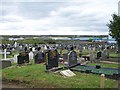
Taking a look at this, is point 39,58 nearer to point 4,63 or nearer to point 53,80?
point 4,63

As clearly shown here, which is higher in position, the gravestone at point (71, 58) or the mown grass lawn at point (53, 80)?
the gravestone at point (71, 58)

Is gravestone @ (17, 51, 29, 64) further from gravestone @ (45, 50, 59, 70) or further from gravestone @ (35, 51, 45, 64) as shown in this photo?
gravestone @ (45, 50, 59, 70)

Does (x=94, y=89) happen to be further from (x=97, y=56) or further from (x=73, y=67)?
(x=97, y=56)

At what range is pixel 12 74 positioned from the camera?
49.3 feet

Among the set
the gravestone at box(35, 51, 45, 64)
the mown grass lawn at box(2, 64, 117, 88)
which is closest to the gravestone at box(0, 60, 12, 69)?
the mown grass lawn at box(2, 64, 117, 88)

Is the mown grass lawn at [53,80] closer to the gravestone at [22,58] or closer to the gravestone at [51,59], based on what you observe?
the gravestone at [51,59]

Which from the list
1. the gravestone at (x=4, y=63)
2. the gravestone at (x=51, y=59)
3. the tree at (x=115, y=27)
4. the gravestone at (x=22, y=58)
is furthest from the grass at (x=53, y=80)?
the tree at (x=115, y=27)

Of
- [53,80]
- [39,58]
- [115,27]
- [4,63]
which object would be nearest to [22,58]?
[4,63]

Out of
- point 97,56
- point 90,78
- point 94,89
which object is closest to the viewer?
point 94,89

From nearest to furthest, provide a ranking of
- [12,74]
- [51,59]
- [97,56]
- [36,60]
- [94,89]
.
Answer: [94,89]
[12,74]
[51,59]
[36,60]
[97,56]

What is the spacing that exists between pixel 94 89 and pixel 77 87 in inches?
31.7

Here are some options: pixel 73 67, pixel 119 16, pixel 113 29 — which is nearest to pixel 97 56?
pixel 113 29

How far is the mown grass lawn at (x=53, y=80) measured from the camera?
40.4 feet

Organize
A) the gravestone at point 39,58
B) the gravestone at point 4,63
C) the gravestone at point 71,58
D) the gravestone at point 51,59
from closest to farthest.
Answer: the gravestone at point 51,59
the gravestone at point 71,58
the gravestone at point 4,63
the gravestone at point 39,58
